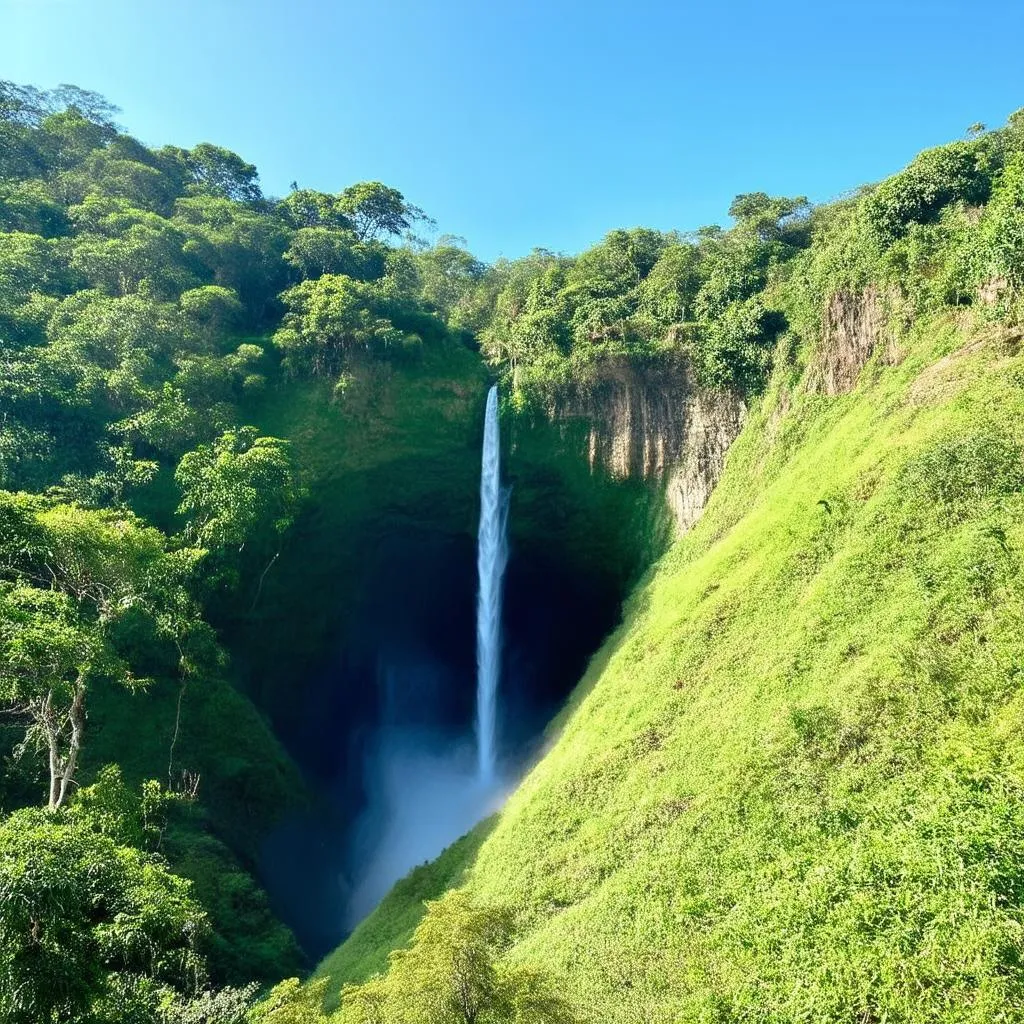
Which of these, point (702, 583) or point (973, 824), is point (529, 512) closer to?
point (702, 583)

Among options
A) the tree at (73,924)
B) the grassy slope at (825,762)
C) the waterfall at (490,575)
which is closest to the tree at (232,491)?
the waterfall at (490,575)

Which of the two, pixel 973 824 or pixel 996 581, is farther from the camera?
pixel 996 581

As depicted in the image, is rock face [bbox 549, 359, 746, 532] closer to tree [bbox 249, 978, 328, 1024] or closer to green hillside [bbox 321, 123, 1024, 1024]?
green hillside [bbox 321, 123, 1024, 1024]

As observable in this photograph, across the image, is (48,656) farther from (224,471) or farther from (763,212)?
(763,212)

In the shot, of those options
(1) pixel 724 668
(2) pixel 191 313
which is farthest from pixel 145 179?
(1) pixel 724 668

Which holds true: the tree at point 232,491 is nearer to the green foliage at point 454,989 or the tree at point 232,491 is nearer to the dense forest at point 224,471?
the dense forest at point 224,471

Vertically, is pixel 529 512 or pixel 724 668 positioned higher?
pixel 529 512
